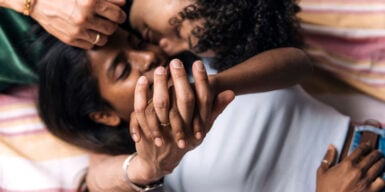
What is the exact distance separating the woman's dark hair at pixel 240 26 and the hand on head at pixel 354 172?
254mm

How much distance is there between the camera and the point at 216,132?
3.19 feet

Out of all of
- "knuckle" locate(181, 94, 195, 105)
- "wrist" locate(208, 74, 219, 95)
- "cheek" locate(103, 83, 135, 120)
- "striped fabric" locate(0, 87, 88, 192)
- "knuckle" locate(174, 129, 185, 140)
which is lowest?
"striped fabric" locate(0, 87, 88, 192)

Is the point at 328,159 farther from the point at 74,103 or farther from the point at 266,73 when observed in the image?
the point at 74,103

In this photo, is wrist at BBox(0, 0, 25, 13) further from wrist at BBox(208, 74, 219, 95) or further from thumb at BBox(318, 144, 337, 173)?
thumb at BBox(318, 144, 337, 173)

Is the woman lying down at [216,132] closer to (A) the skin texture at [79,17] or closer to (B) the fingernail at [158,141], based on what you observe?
(A) the skin texture at [79,17]

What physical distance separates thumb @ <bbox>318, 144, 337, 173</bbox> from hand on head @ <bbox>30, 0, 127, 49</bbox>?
475mm

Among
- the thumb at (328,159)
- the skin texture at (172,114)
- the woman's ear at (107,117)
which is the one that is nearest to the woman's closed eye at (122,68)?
the woman's ear at (107,117)

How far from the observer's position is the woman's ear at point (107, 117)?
980mm

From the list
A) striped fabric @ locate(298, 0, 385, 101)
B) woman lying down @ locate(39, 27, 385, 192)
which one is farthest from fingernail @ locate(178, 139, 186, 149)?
striped fabric @ locate(298, 0, 385, 101)

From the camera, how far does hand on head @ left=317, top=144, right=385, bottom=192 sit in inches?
36.0

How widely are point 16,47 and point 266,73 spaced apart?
548 millimetres

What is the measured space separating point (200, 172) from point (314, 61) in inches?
16.7

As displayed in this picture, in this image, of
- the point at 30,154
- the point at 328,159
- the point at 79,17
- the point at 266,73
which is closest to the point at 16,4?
the point at 79,17

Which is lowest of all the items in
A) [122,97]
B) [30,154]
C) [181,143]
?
[30,154]
